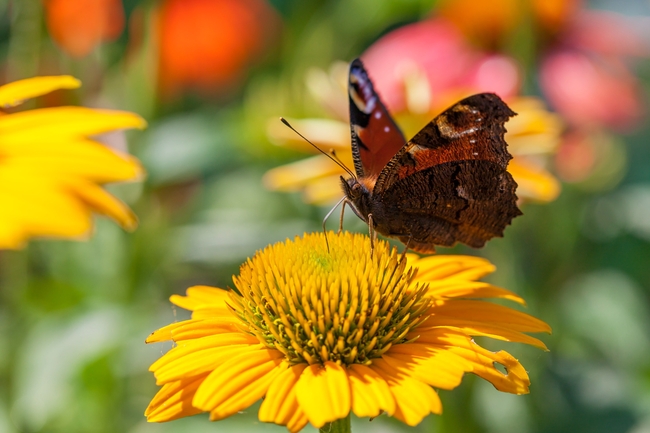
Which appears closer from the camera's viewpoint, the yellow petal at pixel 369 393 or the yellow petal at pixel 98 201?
the yellow petal at pixel 369 393

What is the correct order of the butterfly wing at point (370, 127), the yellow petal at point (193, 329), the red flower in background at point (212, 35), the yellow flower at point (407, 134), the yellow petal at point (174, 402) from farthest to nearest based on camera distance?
the red flower in background at point (212, 35), the yellow flower at point (407, 134), the butterfly wing at point (370, 127), the yellow petal at point (193, 329), the yellow petal at point (174, 402)

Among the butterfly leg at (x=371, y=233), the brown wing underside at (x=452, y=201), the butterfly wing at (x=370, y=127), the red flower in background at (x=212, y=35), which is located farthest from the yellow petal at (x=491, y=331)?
the red flower in background at (x=212, y=35)

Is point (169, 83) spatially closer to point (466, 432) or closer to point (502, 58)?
point (502, 58)

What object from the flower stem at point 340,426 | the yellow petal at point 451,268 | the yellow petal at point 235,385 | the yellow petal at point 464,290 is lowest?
the flower stem at point 340,426

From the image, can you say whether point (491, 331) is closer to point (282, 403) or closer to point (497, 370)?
point (497, 370)

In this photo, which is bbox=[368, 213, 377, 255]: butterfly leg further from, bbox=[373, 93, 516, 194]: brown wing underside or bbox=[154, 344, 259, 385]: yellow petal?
bbox=[154, 344, 259, 385]: yellow petal

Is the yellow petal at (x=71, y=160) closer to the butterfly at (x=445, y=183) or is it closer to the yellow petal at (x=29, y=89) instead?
the yellow petal at (x=29, y=89)
